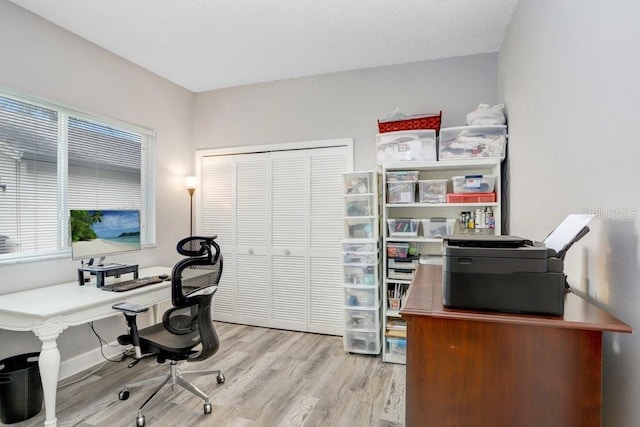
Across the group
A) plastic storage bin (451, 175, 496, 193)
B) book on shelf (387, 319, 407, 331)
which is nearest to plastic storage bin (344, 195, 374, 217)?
plastic storage bin (451, 175, 496, 193)

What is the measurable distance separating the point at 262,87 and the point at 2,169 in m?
2.42

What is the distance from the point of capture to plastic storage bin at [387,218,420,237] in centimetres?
298

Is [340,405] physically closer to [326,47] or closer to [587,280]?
[587,280]

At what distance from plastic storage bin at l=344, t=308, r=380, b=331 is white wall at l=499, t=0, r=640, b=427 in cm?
156

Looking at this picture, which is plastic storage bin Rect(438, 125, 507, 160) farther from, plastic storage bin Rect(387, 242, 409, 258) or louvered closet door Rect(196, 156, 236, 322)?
louvered closet door Rect(196, 156, 236, 322)

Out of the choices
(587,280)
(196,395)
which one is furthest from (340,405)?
(587,280)

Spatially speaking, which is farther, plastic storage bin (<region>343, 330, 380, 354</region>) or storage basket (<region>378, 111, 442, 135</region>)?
plastic storage bin (<region>343, 330, 380, 354</region>)

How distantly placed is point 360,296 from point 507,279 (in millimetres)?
2134

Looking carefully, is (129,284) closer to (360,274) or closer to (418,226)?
(360,274)

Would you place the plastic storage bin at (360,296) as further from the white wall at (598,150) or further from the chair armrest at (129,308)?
the chair armrest at (129,308)

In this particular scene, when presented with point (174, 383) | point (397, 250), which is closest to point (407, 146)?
point (397, 250)

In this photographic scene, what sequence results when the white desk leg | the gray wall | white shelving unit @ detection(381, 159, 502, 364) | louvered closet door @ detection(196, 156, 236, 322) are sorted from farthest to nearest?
louvered closet door @ detection(196, 156, 236, 322), the gray wall, white shelving unit @ detection(381, 159, 502, 364), the white desk leg

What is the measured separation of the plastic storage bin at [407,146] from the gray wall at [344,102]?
0.44 meters

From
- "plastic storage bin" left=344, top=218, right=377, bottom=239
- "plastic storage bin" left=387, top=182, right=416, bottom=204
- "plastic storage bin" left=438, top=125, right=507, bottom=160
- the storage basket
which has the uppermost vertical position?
the storage basket
